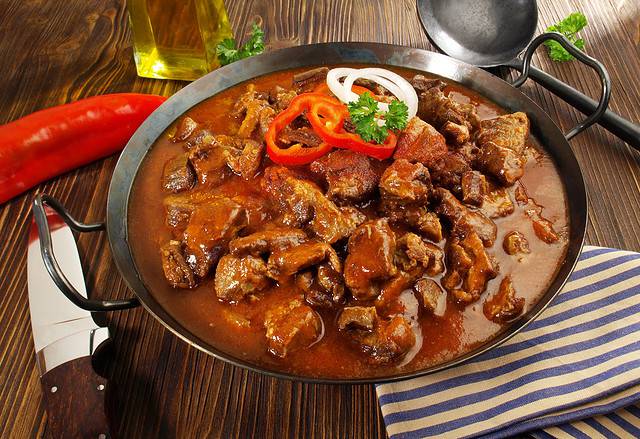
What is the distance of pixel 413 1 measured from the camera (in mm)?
5895

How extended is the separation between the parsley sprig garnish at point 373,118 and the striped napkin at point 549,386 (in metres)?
1.28

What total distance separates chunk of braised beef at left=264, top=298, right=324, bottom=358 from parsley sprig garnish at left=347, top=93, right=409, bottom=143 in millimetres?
1005

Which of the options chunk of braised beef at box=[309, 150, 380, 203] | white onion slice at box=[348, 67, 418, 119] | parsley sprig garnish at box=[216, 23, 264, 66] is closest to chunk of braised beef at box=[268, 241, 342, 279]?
chunk of braised beef at box=[309, 150, 380, 203]

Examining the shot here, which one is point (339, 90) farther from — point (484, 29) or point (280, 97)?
point (484, 29)

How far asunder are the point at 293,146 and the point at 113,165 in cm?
176

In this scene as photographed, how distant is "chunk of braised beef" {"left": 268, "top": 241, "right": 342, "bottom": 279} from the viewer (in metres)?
2.87

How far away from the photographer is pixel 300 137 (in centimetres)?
345

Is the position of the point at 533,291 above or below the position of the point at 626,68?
below

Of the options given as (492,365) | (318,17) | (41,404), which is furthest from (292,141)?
(318,17)

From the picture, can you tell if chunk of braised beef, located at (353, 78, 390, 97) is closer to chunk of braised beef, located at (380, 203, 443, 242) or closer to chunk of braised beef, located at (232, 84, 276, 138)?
chunk of braised beef, located at (232, 84, 276, 138)

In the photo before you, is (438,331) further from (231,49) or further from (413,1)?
(413,1)

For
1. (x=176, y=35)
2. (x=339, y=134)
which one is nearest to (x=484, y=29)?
(x=339, y=134)

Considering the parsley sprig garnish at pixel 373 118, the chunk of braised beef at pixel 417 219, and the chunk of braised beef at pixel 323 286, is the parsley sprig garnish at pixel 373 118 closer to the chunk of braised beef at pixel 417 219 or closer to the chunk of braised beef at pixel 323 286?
the chunk of braised beef at pixel 417 219

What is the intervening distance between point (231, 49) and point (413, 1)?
2.24m
